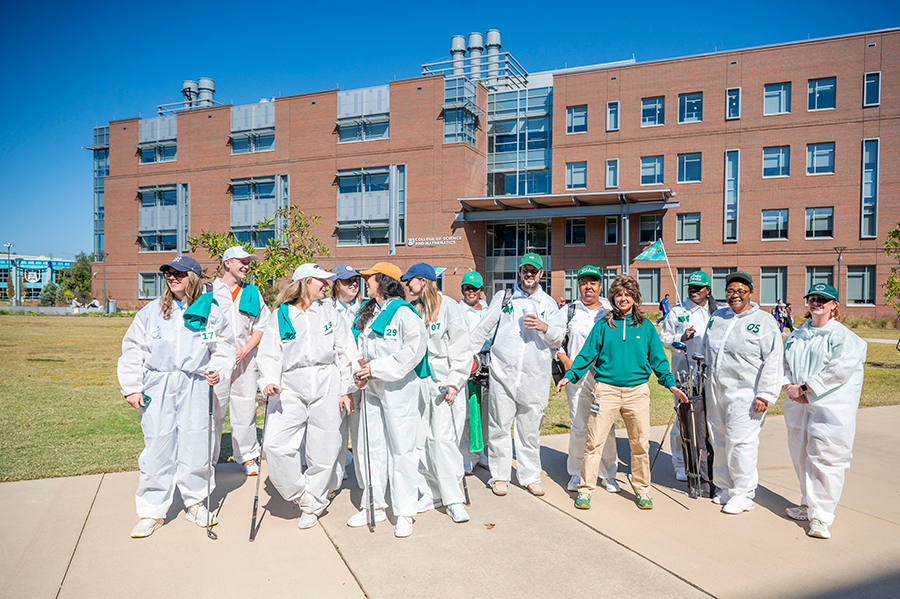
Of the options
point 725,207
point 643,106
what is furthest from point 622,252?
point 643,106

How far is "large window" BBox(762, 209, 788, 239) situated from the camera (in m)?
35.2

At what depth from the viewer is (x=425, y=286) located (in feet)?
17.0

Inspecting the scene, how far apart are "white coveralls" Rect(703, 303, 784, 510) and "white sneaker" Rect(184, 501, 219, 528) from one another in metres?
4.37

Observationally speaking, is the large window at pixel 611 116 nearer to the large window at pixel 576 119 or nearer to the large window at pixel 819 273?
the large window at pixel 576 119

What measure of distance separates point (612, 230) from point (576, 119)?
774 centimetres

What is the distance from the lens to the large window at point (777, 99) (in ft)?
115

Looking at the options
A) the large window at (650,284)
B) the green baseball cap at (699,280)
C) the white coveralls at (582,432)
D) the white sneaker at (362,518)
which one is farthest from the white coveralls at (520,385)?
the large window at (650,284)

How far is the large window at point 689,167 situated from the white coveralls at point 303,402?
3664 centimetres

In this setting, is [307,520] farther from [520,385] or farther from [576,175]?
[576,175]

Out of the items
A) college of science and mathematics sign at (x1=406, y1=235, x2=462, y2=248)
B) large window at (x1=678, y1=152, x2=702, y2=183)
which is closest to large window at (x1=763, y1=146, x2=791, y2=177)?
large window at (x1=678, y1=152, x2=702, y2=183)

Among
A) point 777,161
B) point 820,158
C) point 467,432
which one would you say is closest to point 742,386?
point 467,432

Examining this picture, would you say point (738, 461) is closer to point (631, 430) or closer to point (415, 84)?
point (631, 430)

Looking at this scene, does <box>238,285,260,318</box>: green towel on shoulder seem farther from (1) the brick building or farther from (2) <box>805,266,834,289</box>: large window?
(2) <box>805,266,834,289</box>: large window

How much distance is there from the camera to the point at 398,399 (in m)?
4.74
